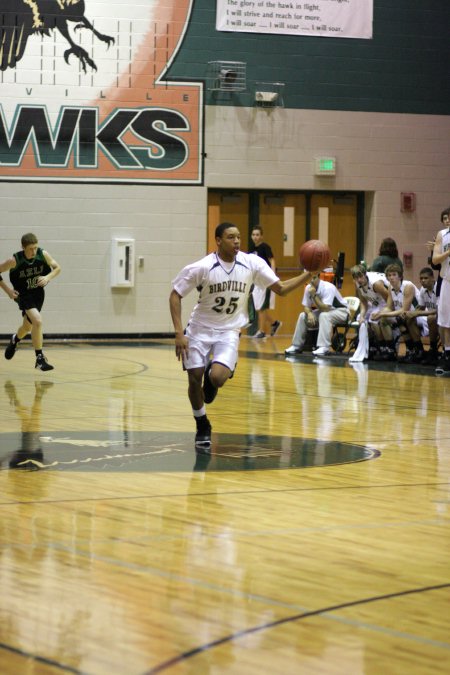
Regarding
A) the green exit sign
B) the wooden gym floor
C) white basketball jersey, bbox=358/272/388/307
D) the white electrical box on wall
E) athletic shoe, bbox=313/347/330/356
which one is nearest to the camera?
the wooden gym floor

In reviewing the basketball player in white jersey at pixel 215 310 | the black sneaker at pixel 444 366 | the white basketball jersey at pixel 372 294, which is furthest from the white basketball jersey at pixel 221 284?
the white basketball jersey at pixel 372 294

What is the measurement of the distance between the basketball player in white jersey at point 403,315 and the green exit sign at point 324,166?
14.7 ft

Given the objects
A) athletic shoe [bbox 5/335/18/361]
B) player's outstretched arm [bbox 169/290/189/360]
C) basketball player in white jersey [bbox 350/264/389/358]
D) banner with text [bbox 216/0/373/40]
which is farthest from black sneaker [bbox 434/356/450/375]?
banner with text [bbox 216/0/373/40]

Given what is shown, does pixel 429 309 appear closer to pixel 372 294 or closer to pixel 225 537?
pixel 372 294

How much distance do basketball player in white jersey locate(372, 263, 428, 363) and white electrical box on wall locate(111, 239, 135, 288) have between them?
4.81m

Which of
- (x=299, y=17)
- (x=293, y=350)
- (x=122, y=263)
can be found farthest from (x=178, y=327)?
(x=299, y=17)

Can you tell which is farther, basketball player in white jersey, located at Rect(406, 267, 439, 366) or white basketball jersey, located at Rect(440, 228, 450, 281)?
basketball player in white jersey, located at Rect(406, 267, 439, 366)

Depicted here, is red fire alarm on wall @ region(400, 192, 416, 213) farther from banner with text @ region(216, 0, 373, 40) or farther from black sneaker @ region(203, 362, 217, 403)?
black sneaker @ region(203, 362, 217, 403)

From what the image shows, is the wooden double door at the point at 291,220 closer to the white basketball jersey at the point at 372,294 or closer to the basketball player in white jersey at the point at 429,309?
the white basketball jersey at the point at 372,294

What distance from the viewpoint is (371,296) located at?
1535cm

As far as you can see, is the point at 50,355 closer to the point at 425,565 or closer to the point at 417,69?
the point at 417,69

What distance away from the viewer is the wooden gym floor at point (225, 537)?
392cm

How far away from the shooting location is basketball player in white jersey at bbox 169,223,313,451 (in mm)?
8414

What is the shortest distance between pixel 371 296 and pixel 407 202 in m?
4.96
